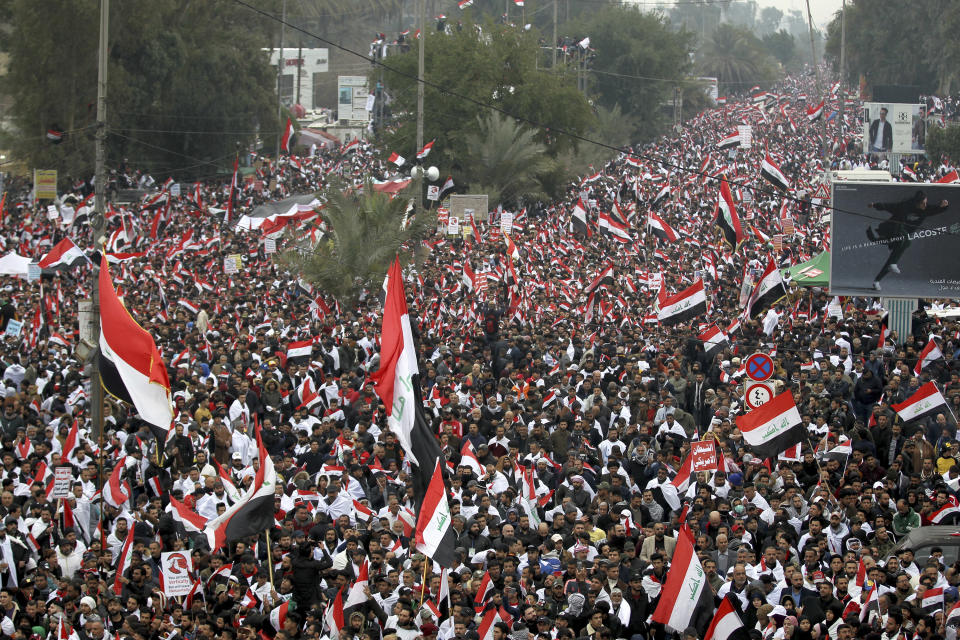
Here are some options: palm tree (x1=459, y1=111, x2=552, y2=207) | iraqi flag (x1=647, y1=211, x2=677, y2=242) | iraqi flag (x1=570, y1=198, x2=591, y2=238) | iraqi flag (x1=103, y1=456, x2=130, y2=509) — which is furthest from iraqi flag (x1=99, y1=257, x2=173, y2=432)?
palm tree (x1=459, y1=111, x2=552, y2=207)

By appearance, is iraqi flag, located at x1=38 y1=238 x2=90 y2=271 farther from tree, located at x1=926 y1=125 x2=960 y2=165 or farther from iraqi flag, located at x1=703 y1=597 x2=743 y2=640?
tree, located at x1=926 y1=125 x2=960 y2=165

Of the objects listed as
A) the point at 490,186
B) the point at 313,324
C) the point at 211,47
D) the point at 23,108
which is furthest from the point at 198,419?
the point at 211,47

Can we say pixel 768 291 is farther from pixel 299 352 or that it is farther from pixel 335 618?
pixel 335 618

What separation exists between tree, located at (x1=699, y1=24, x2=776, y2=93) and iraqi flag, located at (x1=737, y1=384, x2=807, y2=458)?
11292 cm

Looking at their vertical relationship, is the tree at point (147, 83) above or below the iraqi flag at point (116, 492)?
above

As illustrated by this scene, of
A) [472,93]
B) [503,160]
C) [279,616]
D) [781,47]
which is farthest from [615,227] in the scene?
[781,47]

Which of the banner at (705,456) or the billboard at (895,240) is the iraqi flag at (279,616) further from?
the billboard at (895,240)

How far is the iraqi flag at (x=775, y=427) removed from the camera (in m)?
13.9

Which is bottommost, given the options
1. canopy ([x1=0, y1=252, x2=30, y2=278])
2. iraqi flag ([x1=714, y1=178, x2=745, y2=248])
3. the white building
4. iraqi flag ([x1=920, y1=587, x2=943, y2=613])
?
iraqi flag ([x1=920, y1=587, x2=943, y2=613])

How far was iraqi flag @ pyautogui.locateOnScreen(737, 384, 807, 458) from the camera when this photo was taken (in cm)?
1389

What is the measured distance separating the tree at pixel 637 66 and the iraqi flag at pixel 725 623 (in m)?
67.5

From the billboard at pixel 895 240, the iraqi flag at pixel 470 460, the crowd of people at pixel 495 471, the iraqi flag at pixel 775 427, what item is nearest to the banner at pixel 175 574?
the crowd of people at pixel 495 471

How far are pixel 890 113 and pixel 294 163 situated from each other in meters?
22.4

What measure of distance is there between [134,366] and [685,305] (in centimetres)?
1019
